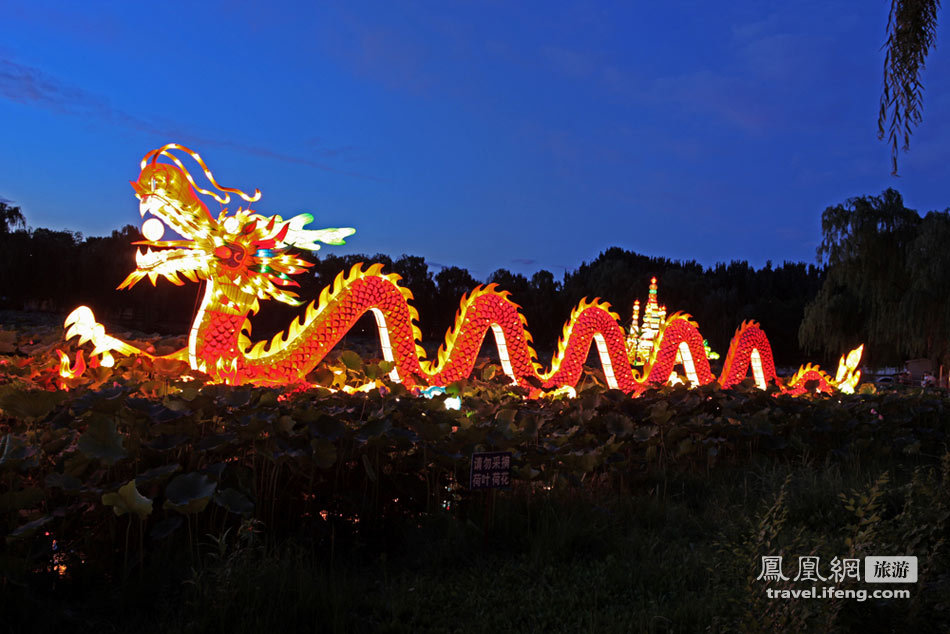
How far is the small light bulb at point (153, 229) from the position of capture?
517 cm

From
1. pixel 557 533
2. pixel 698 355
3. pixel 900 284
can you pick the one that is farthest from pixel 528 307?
pixel 557 533

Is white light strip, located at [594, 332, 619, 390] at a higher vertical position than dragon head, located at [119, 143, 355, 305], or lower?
lower

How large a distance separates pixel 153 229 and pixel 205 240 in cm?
39

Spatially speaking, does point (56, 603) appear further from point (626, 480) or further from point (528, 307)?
point (528, 307)

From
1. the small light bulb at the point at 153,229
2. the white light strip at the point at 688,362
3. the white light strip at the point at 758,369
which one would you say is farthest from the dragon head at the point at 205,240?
the white light strip at the point at 758,369

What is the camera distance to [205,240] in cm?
529

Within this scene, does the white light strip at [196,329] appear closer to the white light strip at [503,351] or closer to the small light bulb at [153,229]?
the small light bulb at [153,229]

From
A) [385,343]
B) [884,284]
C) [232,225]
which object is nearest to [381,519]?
[385,343]

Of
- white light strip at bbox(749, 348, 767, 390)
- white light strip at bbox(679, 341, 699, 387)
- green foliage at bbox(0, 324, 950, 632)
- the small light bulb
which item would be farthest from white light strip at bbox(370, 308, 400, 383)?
white light strip at bbox(749, 348, 767, 390)

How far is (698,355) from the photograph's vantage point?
32.2 feet

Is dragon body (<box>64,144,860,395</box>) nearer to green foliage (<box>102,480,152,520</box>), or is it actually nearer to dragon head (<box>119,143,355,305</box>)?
dragon head (<box>119,143,355,305</box>)

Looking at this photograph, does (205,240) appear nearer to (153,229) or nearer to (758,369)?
(153,229)

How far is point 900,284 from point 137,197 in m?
15.0

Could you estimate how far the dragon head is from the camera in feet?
16.9
